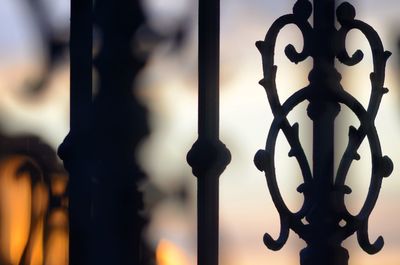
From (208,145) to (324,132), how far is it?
0.17 m

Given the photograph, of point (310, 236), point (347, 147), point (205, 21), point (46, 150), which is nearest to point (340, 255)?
point (310, 236)

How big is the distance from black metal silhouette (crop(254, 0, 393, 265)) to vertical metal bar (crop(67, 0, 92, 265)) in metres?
0.28

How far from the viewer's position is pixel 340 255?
3.52 ft

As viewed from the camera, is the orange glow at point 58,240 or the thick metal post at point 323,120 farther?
the orange glow at point 58,240

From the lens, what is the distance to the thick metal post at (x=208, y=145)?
108 centimetres

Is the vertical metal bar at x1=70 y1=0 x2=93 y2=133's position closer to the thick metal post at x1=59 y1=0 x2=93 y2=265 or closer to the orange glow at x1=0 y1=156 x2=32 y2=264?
the thick metal post at x1=59 y1=0 x2=93 y2=265

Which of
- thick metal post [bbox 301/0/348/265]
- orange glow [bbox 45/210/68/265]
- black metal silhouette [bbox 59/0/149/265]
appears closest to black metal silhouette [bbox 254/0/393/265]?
thick metal post [bbox 301/0/348/265]

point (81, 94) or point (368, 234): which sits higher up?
point (81, 94)

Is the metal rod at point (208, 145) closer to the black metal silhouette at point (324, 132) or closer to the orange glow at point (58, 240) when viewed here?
the black metal silhouette at point (324, 132)

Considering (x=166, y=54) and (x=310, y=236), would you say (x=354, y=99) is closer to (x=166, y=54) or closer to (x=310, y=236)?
(x=310, y=236)

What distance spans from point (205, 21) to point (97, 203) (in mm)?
355

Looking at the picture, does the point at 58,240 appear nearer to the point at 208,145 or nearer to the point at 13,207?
the point at 13,207

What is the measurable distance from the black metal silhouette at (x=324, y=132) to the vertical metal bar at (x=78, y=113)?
275 millimetres

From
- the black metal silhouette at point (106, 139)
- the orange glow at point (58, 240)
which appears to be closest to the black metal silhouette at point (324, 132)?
the black metal silhouette at point (106, 139)
